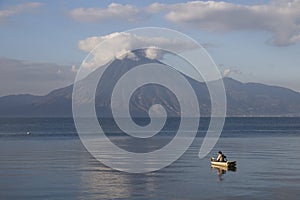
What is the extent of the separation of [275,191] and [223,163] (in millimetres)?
11397

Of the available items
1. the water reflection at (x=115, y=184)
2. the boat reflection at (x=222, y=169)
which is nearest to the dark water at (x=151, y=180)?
the water reflection at (x=115, y=184)

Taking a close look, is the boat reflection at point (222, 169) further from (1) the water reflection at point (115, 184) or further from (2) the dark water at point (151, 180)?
(1) the water reflection at point (115, 184)

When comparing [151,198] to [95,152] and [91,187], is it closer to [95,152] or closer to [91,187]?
[91,187]

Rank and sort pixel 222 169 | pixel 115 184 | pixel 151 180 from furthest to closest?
pixel 222 169
pixel 151 180
pixel 115 184

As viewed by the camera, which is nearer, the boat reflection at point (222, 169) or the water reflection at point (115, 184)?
the water reflection at point (115, 184)

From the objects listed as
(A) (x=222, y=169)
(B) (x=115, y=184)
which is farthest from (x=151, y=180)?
(A) (x=222, y=169)

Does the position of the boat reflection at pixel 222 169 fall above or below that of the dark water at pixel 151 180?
below

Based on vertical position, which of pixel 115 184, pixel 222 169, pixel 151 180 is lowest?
pixel 222 169

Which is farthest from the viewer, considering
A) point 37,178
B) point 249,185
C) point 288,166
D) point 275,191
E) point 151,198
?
point 288,166

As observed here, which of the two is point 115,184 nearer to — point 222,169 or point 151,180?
point 151,180

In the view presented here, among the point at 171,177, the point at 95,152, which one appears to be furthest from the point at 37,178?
the point at 95,152

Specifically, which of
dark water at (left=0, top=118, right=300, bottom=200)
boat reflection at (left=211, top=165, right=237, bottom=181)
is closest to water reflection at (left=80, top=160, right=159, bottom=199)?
dark water at (left=0, top=118, right=300, bottom=200)

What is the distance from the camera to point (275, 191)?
90.4ft

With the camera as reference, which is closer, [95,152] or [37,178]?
[37,178]
